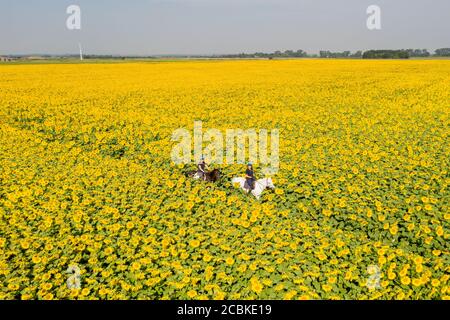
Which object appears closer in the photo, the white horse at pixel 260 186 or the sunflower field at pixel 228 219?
the sunflower field at pixel 228 219

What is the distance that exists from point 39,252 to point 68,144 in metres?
6.53

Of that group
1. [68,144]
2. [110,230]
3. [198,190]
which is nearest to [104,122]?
[68,144]

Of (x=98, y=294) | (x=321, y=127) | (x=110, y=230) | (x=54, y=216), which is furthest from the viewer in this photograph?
(x=321, y=127)

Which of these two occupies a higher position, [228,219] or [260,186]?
[260,186]

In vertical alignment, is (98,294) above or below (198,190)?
below

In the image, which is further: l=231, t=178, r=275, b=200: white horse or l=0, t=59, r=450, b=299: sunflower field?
l=231, t=178, r=275, b=200: white horse

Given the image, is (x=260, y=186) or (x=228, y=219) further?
(x=260, y=186)

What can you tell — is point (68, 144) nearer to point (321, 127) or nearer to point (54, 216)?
point (54, 216)

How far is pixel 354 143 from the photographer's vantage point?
34.3 feet
